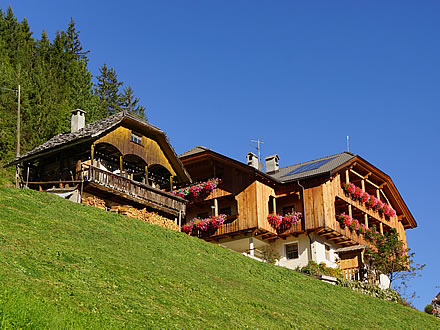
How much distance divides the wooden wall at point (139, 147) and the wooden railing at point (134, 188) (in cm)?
212

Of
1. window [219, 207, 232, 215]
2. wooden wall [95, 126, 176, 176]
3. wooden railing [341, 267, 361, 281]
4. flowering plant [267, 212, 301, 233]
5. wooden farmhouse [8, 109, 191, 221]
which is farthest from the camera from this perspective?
window [219, 207, 232, 215]

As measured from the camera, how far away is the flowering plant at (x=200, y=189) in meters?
45.1

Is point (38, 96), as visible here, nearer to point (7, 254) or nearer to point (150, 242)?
point (150, 242)

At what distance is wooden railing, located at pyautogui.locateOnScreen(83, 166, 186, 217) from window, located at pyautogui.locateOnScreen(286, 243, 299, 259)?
28.9ft

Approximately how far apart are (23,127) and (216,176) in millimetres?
17363

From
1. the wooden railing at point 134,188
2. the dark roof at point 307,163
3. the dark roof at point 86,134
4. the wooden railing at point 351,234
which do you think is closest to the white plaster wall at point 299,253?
the wooden railing at point 351,234

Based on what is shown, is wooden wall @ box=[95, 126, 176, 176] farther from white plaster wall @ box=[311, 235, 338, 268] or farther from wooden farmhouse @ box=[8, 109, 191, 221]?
white plaster wall @ box=[311, 235, 338, 268]

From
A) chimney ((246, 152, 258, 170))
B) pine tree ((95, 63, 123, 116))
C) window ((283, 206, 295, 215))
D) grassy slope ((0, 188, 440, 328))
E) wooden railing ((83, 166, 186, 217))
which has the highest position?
pine tree ((95, 63, 123, 116))

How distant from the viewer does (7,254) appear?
1680 cm

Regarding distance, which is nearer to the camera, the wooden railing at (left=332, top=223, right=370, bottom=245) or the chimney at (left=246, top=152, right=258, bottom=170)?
the wooden railing at (left=332, top=223, right=370, bottom=245)

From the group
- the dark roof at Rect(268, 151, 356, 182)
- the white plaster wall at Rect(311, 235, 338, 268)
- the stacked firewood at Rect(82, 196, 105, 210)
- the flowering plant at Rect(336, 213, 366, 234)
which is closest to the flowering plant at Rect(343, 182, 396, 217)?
the dark roof at Rect(268, 151, 356, 182)

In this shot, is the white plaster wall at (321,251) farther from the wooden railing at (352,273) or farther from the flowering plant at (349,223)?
the wooden railing at (352,273)

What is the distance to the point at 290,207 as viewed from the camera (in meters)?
45.4

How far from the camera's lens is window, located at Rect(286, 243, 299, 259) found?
44000 millimetres
